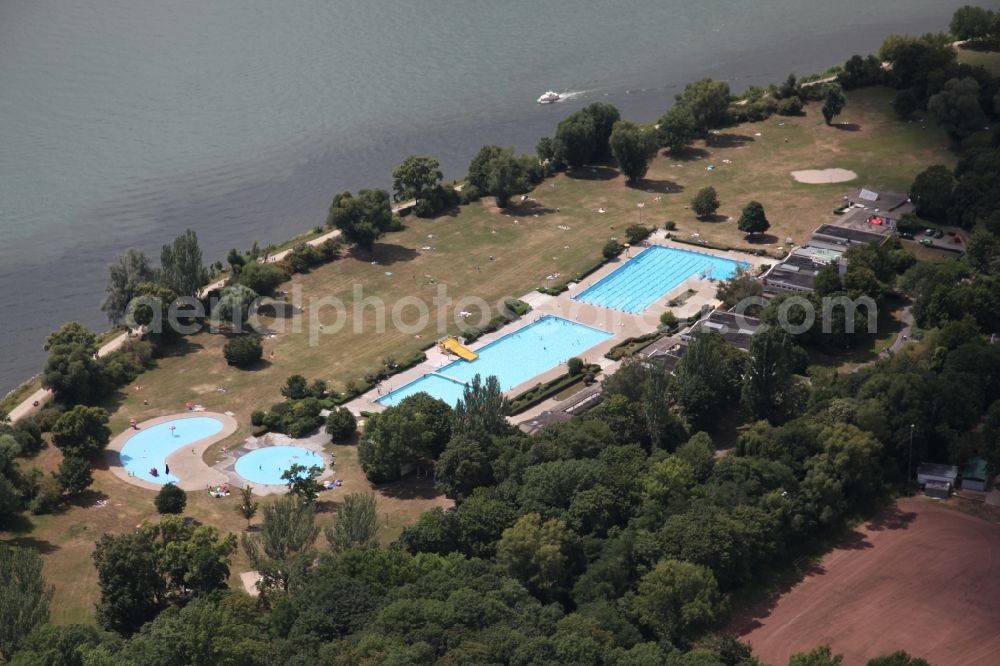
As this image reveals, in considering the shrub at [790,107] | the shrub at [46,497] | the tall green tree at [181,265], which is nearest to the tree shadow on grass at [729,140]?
the shrub at [790,107]

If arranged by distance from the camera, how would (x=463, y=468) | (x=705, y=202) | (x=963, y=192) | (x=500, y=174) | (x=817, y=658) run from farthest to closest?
(x=500, y=174)
(x=705, y=202)
(x=963, y=192)
(x=463, y=468)
(x=817, y=658)

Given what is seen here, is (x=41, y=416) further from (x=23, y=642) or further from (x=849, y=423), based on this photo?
(x=849, y=423)

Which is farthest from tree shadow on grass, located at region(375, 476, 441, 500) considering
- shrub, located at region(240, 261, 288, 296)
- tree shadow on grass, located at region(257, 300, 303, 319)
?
shrub, located at region(240, 261, 288, 296)

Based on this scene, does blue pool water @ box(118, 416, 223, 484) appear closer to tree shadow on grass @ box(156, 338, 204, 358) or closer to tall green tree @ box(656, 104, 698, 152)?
tree shadow on grass @ box(156, 338, 204, 358)

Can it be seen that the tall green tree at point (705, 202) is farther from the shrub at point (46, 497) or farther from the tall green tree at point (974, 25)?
the shrub at point (46, 497)

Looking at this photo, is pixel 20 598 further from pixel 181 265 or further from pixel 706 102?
pixel 706 102

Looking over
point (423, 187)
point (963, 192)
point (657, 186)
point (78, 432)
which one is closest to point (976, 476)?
point (963, 192)
